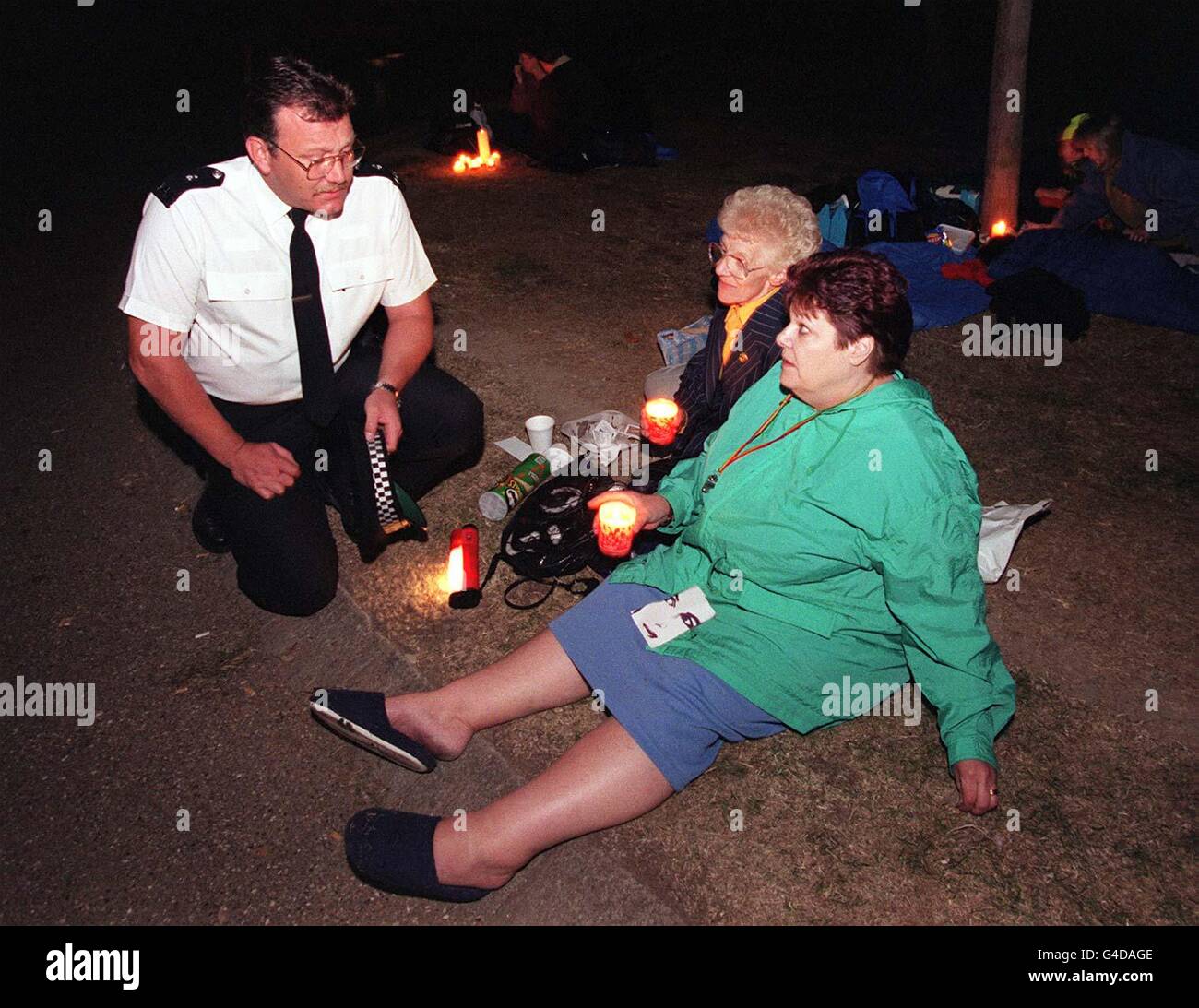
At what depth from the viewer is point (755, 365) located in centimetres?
348

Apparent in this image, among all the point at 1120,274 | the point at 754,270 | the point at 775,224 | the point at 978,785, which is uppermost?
the point at 775,224

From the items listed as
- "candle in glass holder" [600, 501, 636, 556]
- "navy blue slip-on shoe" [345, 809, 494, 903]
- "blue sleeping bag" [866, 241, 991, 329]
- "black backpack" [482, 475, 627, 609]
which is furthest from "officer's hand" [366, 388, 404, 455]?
"blue sleeping bag" [866, 241, 991, 329]

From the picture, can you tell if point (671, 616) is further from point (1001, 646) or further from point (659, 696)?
point (1001, 646)

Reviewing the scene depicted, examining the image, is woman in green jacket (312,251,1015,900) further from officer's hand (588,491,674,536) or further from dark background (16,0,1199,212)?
dark background (16,0,1199,212)

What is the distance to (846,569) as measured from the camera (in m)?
2.72

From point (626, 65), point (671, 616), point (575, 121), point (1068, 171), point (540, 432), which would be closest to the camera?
point (671, 616)

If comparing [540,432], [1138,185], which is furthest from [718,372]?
[1138,185]

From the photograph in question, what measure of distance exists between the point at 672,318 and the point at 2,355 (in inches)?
172

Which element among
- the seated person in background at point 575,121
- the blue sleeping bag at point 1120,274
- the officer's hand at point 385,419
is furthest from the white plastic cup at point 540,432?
the seated person in background at point 575,121

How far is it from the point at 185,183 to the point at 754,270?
224cm

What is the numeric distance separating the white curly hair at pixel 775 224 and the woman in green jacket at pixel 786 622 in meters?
0.77

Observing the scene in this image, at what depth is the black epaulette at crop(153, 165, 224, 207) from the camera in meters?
3.28

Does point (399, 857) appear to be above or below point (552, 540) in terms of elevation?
below

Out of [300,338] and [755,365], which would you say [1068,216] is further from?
[300,338]
